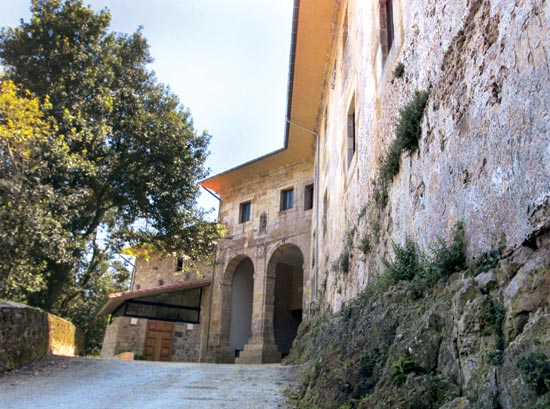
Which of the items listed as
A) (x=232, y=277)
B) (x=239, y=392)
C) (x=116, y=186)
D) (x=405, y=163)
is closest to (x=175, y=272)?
(x=232, y=277)

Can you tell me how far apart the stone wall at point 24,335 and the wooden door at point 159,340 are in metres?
8.72

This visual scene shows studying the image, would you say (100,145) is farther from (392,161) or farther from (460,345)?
(460,345)

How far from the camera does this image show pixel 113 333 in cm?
1948

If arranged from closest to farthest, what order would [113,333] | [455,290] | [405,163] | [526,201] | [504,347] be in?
[504,347]
[526,201]
[455,290]
[405,163]
[113,333]

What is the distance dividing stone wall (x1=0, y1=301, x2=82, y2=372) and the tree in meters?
1.92

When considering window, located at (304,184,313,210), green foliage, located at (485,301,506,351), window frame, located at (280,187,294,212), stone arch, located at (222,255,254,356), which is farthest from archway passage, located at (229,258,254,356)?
green foliage, located at (485,301,506,351)

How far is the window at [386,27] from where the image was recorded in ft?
25.8

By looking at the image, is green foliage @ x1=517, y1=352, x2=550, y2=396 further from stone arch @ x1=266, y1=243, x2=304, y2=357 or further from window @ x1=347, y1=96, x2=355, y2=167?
stone arch @ x1=266, y1=243, x2=304, y2=357

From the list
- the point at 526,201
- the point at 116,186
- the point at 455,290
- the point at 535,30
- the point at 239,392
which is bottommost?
the point at 239,392

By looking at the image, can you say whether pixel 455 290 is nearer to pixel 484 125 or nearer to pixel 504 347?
pixel 504 347

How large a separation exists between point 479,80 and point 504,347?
2155 mm

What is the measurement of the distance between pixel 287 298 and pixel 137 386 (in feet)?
49.5

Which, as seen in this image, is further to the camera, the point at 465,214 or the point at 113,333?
the point at 113,333

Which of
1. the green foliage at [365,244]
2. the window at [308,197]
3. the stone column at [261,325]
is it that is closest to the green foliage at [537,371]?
the green foliage at [365,244]
